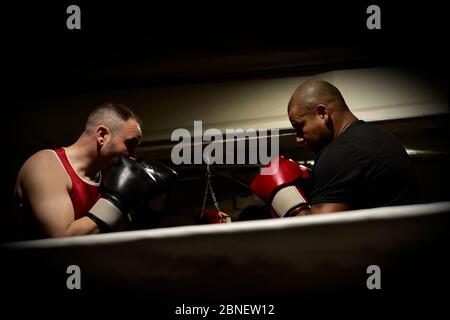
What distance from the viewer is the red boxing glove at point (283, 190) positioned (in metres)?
1.77

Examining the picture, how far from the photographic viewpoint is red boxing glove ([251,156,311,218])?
5.81ft

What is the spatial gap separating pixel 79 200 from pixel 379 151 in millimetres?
1525

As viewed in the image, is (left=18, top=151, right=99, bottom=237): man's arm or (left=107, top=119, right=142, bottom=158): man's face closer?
(left=18, top=151, right=99, bottom=237): man's arm

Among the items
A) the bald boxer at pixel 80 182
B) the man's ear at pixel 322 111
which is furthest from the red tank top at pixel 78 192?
the man's ear at pixel 322 111

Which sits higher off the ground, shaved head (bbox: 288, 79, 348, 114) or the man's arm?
shaved head (bbox: 288, 79, 348, 114)

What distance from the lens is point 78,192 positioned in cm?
199

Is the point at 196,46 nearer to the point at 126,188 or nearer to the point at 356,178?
the point at 126,188

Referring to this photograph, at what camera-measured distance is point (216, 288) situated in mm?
1278

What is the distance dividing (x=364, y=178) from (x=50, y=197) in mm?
1467

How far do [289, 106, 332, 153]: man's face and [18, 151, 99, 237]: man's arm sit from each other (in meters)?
1.17

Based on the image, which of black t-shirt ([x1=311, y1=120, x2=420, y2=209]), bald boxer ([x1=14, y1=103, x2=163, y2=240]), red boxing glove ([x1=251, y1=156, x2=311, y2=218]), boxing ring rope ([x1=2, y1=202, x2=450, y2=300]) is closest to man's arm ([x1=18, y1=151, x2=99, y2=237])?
bald boxer ([x1=14, y1=103, x2=163, y2=240])

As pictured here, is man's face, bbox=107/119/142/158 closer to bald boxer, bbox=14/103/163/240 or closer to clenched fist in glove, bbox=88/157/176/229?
bald boxer, bbox=14/103/163/240

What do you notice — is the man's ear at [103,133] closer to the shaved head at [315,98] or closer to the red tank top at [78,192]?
the red tank top at [78,192]

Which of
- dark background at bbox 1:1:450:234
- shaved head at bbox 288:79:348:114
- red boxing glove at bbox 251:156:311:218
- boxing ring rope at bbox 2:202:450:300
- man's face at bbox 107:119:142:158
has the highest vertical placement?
dark background at bbox 1:1:450:234
